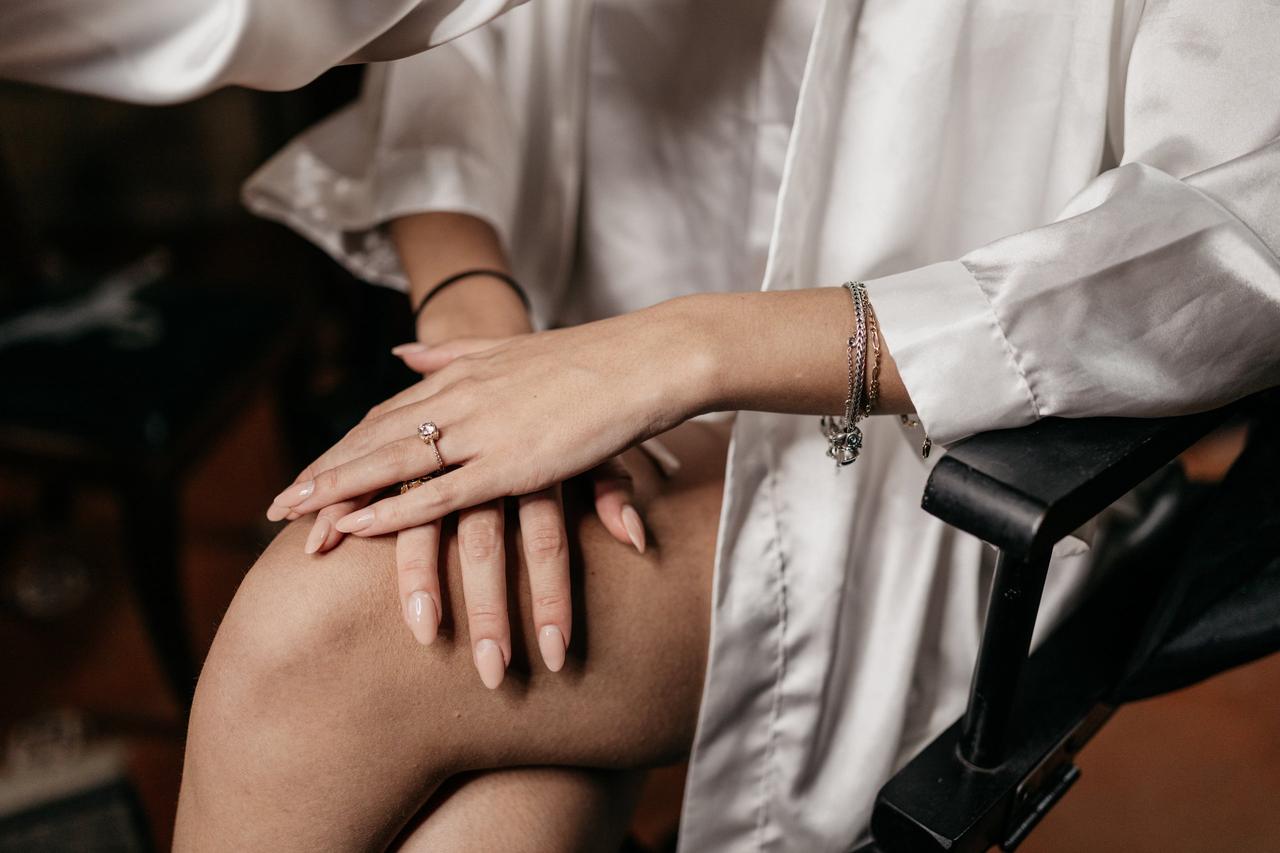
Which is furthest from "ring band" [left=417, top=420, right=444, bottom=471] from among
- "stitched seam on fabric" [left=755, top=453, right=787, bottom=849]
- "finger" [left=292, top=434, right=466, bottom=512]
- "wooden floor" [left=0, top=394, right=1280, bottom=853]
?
"wooden floor" [left=0, top=394, right=1280, bottom=853]

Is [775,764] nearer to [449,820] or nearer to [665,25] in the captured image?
[449,820]

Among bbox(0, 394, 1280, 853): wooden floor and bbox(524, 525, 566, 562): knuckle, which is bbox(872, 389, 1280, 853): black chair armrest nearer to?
bbox(524, 525, 566, 562): knuckle

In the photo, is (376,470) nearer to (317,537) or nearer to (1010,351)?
(317,537)

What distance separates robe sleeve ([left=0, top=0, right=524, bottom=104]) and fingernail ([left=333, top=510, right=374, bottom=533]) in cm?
30

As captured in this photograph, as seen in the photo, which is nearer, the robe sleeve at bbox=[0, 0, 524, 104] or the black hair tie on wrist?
the robe sleeve at bbox=[0, 0, 524, 104]

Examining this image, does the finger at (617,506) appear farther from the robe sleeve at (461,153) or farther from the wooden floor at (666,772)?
the wooden floor at (666,772)

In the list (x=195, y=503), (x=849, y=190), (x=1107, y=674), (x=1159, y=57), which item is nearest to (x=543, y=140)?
(x=849, y=190)

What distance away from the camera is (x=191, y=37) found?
65 cm

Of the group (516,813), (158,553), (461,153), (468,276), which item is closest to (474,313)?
(468,276)

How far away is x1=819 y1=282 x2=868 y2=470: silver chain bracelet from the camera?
0.62m

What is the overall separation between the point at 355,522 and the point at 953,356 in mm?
358

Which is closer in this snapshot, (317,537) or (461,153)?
(317,537)

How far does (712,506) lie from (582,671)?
0.17m

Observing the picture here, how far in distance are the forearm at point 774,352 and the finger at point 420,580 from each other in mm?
176
